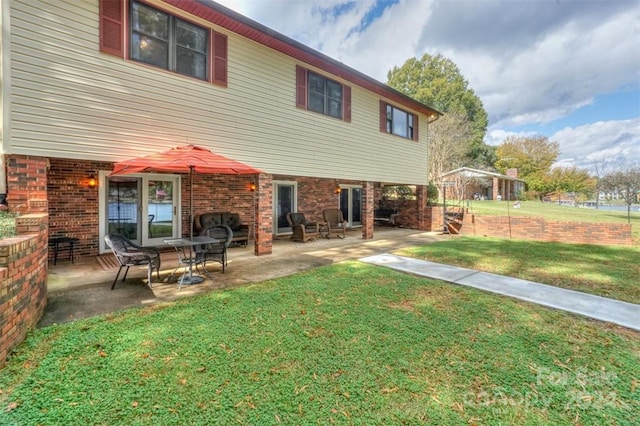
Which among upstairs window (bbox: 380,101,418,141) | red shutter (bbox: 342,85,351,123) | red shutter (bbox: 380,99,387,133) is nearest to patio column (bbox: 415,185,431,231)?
upstairs window (bbox: 380,101,418,141)

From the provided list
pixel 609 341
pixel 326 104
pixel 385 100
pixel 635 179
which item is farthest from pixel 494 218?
pixel 635 179

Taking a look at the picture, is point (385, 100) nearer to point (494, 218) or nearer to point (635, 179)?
point (494, 218)

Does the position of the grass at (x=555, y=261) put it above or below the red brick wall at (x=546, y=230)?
below

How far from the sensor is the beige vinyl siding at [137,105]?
201 inches

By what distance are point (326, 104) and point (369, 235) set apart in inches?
204

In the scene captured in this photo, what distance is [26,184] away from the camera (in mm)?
5012

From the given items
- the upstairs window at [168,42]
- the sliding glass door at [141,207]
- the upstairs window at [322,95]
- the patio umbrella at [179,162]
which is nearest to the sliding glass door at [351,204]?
the upstairs window at [322,95]

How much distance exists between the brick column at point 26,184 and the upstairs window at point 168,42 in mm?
2817

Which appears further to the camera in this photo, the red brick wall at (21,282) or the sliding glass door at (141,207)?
the sliding glass door at (141,207)

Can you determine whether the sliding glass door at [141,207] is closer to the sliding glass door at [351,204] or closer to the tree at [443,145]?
the sliding glass door at [351,204]

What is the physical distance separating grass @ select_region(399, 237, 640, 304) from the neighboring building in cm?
385

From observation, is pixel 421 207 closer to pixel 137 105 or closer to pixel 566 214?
pixel 566 214

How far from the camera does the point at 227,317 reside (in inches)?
161

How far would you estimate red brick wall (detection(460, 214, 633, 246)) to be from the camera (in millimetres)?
10961
